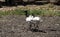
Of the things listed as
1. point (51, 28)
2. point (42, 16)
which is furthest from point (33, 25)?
point (42, 16)

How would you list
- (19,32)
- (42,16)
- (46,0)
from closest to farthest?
(19,32) < (42,16) < (46,0)

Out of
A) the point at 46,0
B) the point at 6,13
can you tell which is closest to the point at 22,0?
the point at 46,0

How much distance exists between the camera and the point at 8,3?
18469 millimetres

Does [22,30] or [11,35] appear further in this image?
[22,30]

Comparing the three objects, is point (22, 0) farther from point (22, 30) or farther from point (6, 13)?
point (22, 30)

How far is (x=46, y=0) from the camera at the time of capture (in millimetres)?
20328

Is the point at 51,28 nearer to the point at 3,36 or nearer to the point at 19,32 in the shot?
the point at 19,32

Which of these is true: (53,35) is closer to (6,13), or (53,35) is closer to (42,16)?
(42,16)

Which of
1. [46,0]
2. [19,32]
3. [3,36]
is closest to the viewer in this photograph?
[3,36]

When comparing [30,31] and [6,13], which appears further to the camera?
[6,13]

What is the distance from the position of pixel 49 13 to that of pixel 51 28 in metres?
4.00

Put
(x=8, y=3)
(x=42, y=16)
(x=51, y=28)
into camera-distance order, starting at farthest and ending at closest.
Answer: (x=8, y=3) < (x=42, y=16) < (x=51, y=28)

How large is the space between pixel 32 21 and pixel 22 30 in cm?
51

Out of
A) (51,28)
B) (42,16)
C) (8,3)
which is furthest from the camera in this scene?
(8,3)
